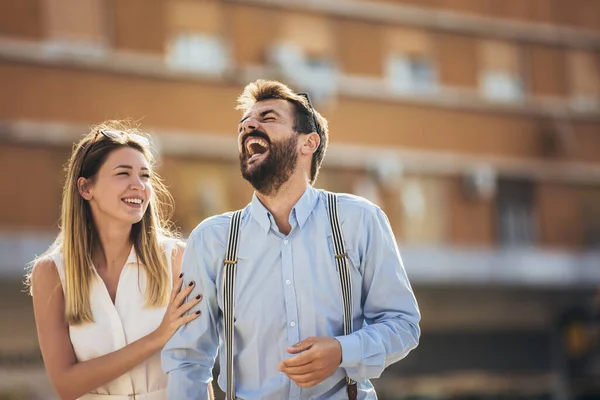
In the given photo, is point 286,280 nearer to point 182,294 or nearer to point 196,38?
point 182,294

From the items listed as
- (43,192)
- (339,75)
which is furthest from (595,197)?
(43,192)

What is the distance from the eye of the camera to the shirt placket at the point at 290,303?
398 cm

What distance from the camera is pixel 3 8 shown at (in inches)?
767

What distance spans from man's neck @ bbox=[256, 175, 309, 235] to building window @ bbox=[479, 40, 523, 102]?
22.0 m

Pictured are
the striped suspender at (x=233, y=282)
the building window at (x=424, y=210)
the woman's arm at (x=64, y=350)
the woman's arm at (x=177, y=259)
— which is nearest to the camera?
the striped suspender at (x=233, y=282)

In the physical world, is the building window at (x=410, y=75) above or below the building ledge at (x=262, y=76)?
above

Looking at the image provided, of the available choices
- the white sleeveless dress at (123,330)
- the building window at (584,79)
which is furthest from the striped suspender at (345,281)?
the building window at (584,79)

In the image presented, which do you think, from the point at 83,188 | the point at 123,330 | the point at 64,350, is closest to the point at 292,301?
the point at 123,330

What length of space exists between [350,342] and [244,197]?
1828 cm

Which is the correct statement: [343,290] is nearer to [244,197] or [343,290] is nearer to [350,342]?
[350,342]

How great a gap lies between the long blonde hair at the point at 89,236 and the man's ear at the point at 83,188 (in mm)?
14

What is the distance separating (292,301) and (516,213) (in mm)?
22660

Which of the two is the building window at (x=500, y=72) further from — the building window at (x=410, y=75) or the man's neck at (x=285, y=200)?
the man's neck at (x=285, y=200)

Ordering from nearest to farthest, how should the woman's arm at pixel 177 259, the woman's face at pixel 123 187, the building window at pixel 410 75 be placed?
1. the woman's face at pixel 123 187
2. the woman's arm at pixel 177 259
3. the building window at pixel 410 75
